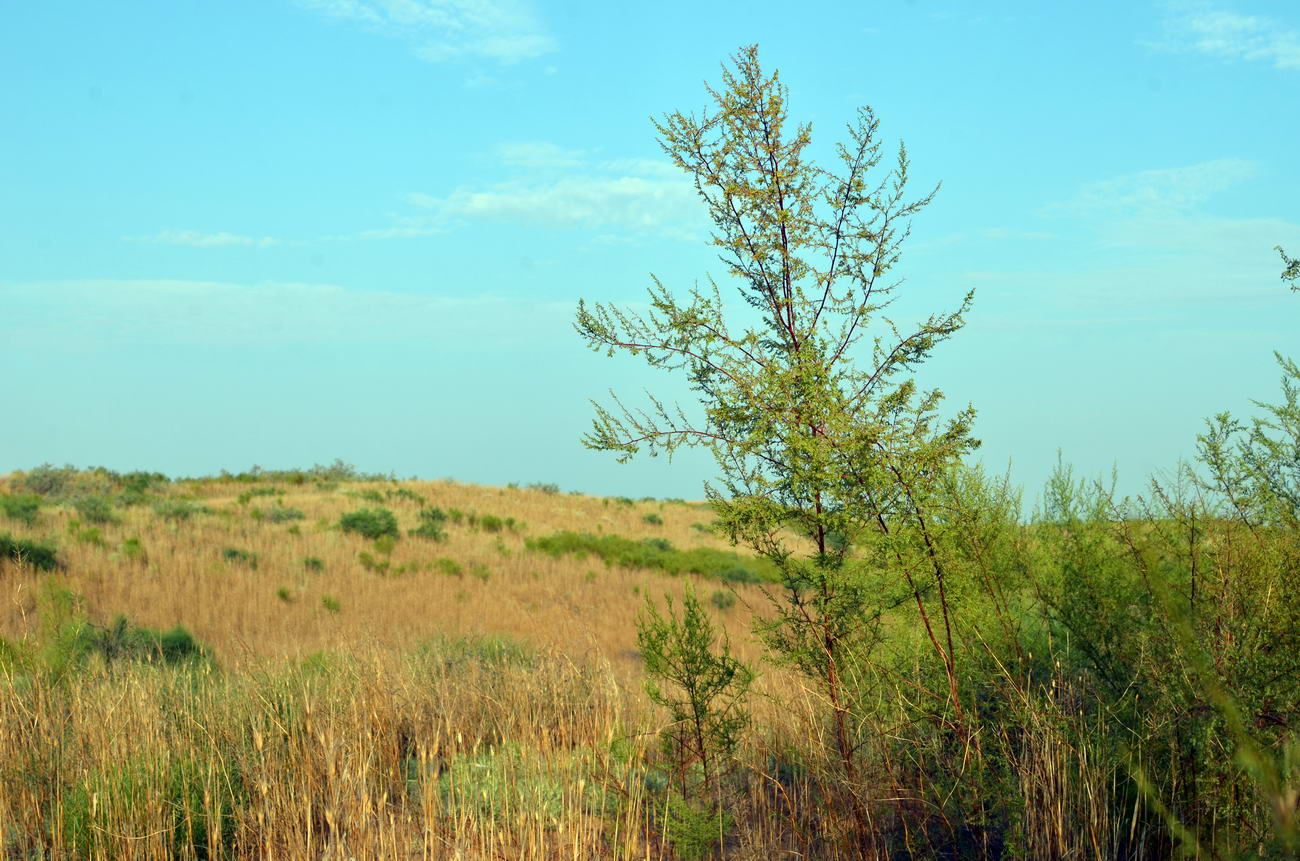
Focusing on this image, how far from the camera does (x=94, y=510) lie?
22.0 meters

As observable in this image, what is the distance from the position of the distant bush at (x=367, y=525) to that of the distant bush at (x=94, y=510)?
5352mm

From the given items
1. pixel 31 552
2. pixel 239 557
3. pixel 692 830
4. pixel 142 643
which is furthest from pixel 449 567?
pixel 692 830

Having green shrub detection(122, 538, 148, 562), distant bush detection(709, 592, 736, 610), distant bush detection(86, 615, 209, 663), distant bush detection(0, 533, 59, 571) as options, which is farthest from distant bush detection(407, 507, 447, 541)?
distant bush detection(86, 615, 209, 663)

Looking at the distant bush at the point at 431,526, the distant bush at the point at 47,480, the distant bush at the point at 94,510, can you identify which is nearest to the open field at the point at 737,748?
the distant bush at the point at 94,510

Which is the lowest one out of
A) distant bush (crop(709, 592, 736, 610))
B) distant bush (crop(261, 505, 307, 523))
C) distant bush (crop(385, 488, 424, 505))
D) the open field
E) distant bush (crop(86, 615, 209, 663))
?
distant bush (crop(709, 592, 736, 610))

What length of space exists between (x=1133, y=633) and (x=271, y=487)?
33490 millimetres

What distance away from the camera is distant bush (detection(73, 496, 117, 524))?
21703 mm

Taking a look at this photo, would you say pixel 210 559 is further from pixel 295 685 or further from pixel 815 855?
pixel 815 855

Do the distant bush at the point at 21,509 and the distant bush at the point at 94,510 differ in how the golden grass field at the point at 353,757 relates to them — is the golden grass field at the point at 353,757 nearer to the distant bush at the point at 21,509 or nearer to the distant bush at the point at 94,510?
the distant bush at the point at 21,509

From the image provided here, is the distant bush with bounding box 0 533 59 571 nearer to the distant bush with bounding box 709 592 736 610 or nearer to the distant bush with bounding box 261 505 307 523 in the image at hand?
the distant bush with bounding box 261 505 307 523

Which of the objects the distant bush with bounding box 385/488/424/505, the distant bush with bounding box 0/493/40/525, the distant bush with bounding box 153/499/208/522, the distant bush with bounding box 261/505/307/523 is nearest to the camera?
the distant bush with bounding box 0/493/40/525

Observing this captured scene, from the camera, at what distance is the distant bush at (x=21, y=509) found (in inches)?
798

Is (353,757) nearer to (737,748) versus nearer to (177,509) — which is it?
(737,748)

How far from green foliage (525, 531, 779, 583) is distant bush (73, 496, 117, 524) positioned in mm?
10541
